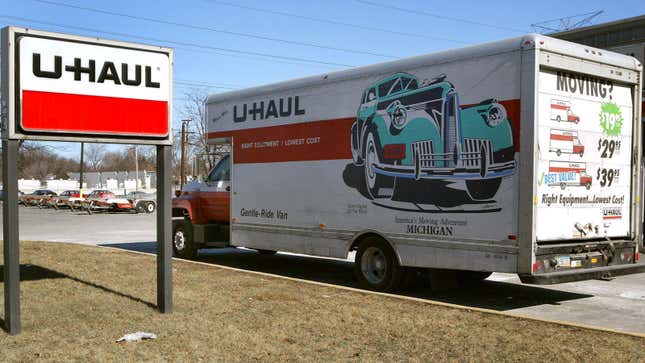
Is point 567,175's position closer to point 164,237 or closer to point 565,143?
point 565,143

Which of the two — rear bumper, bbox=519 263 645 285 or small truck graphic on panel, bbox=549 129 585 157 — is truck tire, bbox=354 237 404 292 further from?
small truck graphic on panel, bbox=549 129 585 157

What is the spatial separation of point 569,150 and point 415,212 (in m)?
2.11

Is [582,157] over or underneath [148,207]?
over

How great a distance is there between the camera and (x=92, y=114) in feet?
22.6

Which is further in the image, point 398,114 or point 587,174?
point 398,114

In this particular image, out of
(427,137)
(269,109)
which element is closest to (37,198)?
(269,109)

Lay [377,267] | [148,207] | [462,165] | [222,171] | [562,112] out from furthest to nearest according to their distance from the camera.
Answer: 1. [148,207]
2. [222,171]
3. [377,267]
4. [462,165]
5. [562,112]

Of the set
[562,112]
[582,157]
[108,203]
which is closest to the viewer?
[562,112]

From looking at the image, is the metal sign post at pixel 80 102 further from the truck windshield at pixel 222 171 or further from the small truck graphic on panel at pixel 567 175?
the truck windshield at pixel 222 171

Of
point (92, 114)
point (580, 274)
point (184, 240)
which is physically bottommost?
point (184, 240)

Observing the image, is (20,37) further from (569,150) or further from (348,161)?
(569,150)

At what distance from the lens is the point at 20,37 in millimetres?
6336

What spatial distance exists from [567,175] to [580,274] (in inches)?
47.8

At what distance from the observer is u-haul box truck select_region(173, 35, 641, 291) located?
7.64 meters
